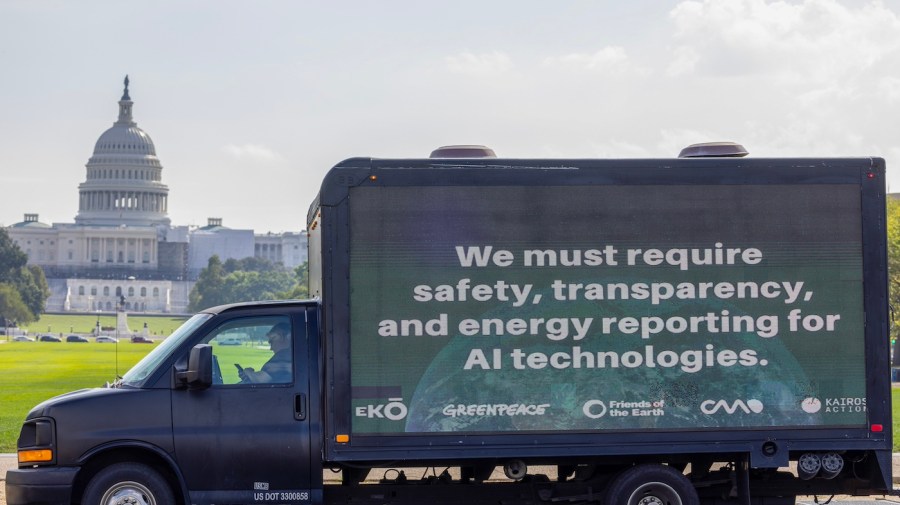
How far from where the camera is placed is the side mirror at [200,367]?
33.7ft

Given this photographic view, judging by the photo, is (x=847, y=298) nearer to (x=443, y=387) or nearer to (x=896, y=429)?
(x=443, y=387)

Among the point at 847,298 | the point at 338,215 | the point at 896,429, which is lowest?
the point at 896,429

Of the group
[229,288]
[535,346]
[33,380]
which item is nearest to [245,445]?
[535,346]

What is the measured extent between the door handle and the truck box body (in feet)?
0.70

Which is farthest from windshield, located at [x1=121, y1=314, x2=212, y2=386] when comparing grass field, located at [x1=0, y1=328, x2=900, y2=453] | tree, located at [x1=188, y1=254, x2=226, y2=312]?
tree, located at [x1=188, y1=254, x2=226, y2=312]

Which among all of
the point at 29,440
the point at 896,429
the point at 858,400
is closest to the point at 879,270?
the point at 858,400

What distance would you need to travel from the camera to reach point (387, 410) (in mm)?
10367

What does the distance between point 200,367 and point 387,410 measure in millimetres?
1369

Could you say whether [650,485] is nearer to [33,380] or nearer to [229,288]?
[33,380]

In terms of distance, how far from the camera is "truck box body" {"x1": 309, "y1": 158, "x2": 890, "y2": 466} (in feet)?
34.1

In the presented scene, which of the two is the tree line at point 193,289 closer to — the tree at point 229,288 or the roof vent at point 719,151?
the tree at point 229,288

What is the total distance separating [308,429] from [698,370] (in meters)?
2.87

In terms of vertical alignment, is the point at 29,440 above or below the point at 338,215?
below

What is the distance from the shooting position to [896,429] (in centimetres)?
2094
